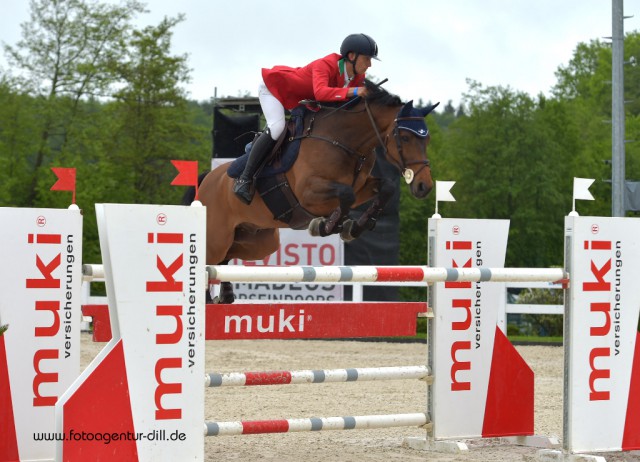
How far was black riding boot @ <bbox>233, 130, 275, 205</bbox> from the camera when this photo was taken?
17.8 feet

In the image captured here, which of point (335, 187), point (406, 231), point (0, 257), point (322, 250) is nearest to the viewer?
point (0, 257)

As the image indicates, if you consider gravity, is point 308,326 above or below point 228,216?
below

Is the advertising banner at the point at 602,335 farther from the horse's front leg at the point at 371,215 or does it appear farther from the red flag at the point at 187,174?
the red flag at the point at 187,174

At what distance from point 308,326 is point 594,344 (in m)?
1.37

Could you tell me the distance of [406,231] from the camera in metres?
26.5

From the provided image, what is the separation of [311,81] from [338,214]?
82cm

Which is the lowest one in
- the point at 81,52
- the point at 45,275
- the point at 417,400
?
the point at 417,400

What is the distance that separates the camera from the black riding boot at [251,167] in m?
5.43

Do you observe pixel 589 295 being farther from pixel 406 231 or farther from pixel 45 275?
pixel 406 231

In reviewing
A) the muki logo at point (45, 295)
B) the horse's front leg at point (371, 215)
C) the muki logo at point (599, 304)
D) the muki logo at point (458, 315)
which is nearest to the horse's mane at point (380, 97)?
the horse's front leg at point (371, 215)

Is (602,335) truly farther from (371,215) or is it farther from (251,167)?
(251,167)

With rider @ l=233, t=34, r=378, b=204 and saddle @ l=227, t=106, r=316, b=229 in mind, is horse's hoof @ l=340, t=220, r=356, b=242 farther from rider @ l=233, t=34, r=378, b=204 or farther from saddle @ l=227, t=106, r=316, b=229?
rider @ l=233, t=34, r=378, b=204

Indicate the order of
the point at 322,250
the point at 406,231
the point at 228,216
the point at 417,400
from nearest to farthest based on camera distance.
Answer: the point at 228,216, the point at 417,400, the point at 322,250, the point at 406,231

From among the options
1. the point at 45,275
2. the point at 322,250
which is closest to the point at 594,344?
the point at 45,275
